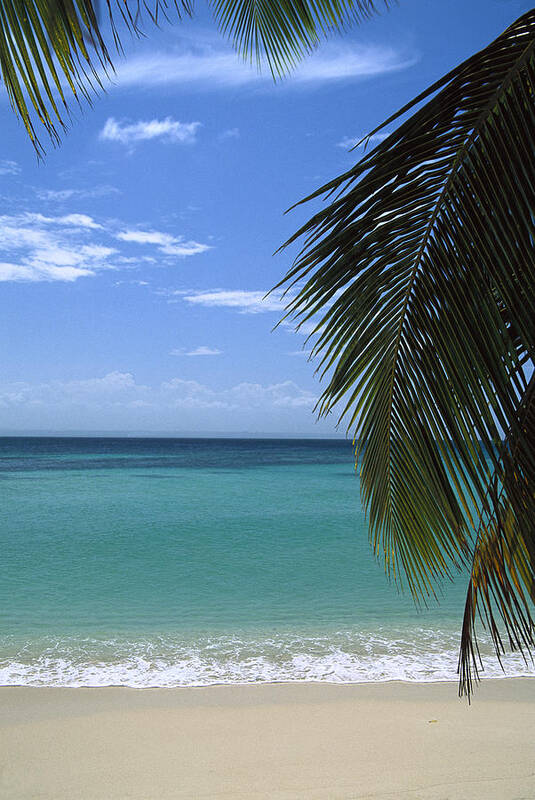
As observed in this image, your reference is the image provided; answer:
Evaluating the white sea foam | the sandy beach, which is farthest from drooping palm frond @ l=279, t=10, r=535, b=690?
the white sea foam

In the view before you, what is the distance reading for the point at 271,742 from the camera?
13.9ft

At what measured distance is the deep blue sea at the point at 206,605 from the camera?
575 cm

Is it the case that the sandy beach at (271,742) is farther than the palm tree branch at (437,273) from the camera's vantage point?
Yes

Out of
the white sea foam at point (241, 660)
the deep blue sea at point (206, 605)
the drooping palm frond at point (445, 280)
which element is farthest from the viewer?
the deep blue sea at point (206, 605)

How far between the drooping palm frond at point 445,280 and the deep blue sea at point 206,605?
181 inches

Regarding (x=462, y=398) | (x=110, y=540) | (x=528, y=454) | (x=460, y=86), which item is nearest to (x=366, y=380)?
(x=462, y=398)

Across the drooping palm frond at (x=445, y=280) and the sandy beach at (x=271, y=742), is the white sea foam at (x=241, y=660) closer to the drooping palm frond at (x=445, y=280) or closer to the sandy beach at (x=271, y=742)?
the sandy beach at (x=271, y=742)

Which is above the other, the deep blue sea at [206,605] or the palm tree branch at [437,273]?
the palm tree branch at [437,273]

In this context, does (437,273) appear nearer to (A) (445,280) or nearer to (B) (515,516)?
(A) (445,280)

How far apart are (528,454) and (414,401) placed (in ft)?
0.99

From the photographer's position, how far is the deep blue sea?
5.75 m

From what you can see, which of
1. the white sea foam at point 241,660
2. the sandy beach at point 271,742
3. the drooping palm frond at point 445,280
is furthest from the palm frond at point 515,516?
the white sea foam at point 241,660

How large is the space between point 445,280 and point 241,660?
5369 millimetres

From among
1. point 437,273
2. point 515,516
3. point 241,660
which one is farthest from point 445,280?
point 241,660
